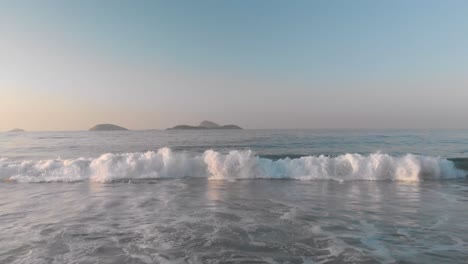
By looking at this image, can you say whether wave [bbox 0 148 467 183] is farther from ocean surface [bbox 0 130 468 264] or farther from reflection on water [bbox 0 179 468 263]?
reflection on water [bbox 0 179 468 263]

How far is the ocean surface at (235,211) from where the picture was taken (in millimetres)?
7238

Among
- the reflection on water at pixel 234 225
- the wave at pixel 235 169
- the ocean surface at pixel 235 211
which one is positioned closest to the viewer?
the reflection on water at pixel 234 225

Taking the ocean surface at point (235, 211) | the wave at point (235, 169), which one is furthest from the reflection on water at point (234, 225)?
the wave at point (235, 169)

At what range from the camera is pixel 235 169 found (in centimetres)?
2169

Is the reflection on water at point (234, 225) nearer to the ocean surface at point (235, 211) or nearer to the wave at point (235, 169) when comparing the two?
the ocean surface at point (235, 211)

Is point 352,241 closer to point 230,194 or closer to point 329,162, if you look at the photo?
point 230,194

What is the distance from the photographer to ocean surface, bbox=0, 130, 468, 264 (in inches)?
285

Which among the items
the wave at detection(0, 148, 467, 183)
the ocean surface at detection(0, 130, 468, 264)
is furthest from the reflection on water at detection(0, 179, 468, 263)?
the wave at detection(0, 148, 467, 183)

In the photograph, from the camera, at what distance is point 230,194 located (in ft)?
48.6

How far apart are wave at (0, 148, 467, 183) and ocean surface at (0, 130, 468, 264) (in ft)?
0.23

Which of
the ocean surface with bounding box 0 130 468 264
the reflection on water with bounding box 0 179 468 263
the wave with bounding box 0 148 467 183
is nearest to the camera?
the reflection on water with bounding box 0 179 468 263

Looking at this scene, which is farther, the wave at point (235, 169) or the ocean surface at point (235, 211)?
the wave at point (235, 169)

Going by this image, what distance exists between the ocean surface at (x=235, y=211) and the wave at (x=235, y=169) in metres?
0.07

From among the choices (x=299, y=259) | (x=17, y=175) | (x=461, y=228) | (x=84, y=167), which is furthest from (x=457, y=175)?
(x=17, y=175)
